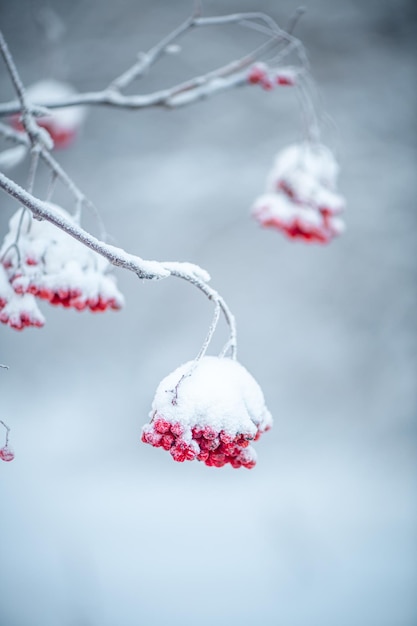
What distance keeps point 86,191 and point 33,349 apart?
1450mm

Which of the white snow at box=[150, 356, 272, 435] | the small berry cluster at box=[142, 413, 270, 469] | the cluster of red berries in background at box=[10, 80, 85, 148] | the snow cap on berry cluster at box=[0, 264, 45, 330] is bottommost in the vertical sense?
the small berry cluster at box=[142, 413, 270, 469]

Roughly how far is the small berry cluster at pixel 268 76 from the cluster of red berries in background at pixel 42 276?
30.7 inches

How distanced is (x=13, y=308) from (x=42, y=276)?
0.10 meters

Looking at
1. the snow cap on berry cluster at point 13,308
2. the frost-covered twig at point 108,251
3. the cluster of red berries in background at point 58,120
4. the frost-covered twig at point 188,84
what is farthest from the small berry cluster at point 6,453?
the cluster of red berries in background at point 58,120

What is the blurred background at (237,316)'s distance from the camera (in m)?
3.49

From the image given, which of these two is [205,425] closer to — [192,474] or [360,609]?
[360,609]

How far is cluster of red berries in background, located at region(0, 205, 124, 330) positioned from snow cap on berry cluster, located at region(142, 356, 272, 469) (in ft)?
1.20

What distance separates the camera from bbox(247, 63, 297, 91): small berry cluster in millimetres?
1401

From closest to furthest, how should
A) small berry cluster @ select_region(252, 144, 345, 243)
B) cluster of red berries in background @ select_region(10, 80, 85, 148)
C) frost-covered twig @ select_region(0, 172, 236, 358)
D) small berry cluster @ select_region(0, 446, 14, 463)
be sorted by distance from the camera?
frost-covered twig @ select_region(0, 172, 236, 358) → small berry cluster @ select_region(0, 446, 14, 463) → small berry cluster @ select_region(252, 144, 345, 243) → cluster of red berries in background @ select_region(10, 80, 85, 148)

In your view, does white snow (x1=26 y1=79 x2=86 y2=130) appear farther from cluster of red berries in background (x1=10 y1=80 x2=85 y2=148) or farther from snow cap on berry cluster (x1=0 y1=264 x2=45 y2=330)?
snow cap on berry cluster (x1=0 y1=264 x2=45 y2=330)

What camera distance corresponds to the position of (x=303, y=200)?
4.87 feet

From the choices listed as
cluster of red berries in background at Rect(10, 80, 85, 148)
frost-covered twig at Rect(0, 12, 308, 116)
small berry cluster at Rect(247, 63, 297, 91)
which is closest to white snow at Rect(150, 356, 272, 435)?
frost-covered twig at Rect(0, 12, 308, 116)

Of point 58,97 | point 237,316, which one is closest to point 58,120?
point 58,97

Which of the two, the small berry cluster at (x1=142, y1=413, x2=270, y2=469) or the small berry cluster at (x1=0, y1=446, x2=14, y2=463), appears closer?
the small berry cluster at (x1=142, y1=413, x2=270, y2=469)
